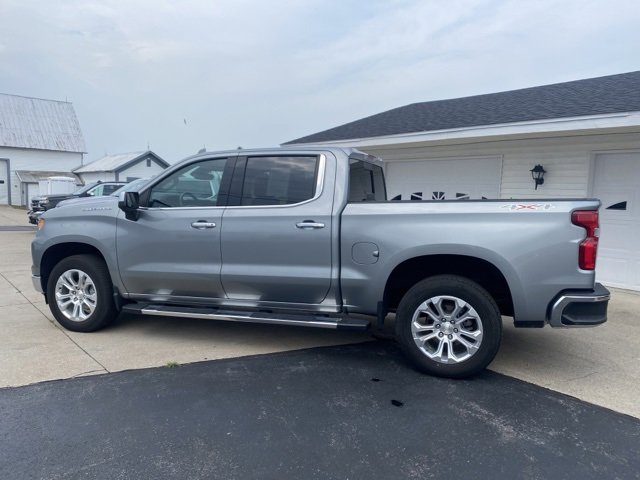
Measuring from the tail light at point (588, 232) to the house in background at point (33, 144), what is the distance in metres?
37.5

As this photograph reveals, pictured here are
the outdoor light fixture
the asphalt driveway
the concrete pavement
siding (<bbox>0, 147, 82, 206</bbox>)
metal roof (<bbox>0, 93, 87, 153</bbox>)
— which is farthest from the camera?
metal roof (<bbox>0, 93, 87, 153</bbox>)

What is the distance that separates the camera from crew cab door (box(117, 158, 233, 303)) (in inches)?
181

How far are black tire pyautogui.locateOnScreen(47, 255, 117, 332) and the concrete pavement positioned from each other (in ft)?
0.39

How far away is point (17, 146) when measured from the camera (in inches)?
1401

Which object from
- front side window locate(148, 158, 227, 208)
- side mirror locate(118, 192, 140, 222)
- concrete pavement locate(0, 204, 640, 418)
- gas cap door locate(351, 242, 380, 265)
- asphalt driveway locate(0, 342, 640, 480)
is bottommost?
asphalt driveway locate(0, 342, 640, 480)

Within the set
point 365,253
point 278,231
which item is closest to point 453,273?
point 365,253

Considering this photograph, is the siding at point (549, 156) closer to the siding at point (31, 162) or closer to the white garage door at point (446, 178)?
the white garage door at point (446, 178)

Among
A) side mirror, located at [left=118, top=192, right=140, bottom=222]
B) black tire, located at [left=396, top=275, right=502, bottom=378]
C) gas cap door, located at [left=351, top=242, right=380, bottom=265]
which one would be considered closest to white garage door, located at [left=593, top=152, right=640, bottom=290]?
black tire, located at [left=396, top=275, right=502, bottom=378]

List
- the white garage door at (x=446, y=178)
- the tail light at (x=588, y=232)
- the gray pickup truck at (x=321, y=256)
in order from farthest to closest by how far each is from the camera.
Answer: the white garage door at (x=446, y=178), the gray pickup truck at (x=321, y=256), the tail light at (x=588, y=232)

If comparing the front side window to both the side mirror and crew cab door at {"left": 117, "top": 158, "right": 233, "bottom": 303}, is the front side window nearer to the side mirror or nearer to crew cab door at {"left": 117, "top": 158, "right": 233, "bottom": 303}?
crew cab door at {"left": 117, "top": 158, "right": 233, "bottom": 303}

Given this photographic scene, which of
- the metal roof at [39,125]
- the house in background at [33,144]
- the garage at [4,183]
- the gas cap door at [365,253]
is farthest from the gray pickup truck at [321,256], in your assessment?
the metal roof at [39,125]

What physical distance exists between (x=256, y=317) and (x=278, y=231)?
826 mm

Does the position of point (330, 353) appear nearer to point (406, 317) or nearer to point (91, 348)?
point (406, 317)

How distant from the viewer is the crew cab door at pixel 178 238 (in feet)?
15.1
